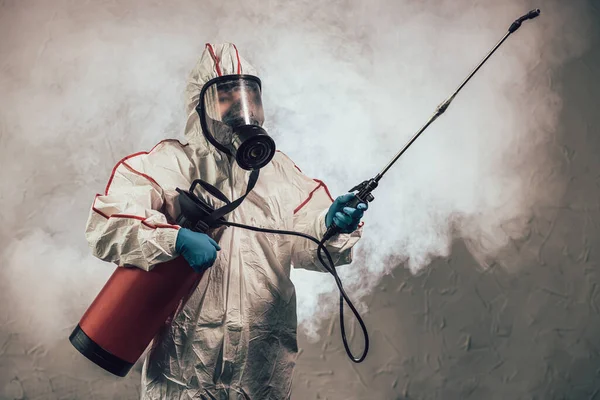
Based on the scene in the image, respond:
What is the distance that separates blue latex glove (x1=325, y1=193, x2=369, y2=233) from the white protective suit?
0.07 m

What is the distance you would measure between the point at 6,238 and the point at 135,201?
40.8 inches

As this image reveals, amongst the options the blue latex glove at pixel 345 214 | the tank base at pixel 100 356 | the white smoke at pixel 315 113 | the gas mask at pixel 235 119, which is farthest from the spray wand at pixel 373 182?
the white smoke at pixel 315 113

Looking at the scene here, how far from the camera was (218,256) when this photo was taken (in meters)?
1.63

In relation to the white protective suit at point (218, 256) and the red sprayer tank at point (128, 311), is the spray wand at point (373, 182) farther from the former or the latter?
the red sprayer tank at point (128, 311)

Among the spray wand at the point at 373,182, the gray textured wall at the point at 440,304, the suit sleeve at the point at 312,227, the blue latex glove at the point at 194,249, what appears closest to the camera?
the blue latex glove at the point at 194,249

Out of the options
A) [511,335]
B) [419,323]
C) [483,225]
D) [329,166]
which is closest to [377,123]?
[329,166]

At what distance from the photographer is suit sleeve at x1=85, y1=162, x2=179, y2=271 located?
1437mm

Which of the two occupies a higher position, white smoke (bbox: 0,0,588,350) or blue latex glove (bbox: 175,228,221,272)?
white smoke (bbox: 0,0,588,350)

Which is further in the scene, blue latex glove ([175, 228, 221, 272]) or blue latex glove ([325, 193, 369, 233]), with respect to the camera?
blue latex glove ([325, 193, 369, 233])

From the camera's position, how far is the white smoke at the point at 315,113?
235cm

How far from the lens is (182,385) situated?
1.56m

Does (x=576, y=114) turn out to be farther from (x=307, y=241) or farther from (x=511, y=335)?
(x=307, y=241)

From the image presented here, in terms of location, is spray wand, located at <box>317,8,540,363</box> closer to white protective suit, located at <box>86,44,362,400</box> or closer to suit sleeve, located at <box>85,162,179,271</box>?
white protective suit, located at <box>86,44,362,400</box>

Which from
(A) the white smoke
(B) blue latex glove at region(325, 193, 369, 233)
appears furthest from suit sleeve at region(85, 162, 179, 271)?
(A) the white smoke
